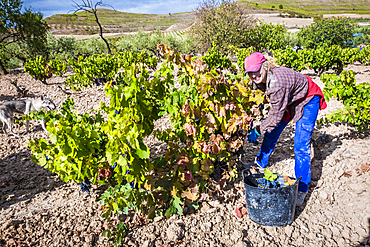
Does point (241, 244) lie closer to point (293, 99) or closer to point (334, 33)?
point (293, 99)

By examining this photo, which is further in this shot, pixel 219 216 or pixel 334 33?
pixel 334 33

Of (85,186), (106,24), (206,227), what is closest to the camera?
(206,227)

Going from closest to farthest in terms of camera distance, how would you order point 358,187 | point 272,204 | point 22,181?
1. point 272,204
2. point 358,187
3. point 22,181

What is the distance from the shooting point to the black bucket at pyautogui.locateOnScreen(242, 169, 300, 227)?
205 centimetres

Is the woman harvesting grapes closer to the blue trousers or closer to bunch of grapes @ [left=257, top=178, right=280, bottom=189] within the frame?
the blue trousers

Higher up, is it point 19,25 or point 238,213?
point 19,25

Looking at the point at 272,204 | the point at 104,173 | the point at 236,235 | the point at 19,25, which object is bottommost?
the point at 236,235

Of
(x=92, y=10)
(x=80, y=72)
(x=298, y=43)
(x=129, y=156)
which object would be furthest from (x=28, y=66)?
(x=298, y=43)

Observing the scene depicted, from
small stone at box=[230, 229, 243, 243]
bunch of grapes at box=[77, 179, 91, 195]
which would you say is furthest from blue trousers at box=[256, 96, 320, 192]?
bunch of grapes at box=[77, 179, 91, 195]

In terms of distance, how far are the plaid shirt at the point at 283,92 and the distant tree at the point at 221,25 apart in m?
14.0

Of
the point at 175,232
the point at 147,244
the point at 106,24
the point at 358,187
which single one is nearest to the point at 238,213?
the point at 175,232

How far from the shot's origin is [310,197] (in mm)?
2617

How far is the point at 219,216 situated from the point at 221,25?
16037 mm

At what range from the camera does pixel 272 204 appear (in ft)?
6.89
